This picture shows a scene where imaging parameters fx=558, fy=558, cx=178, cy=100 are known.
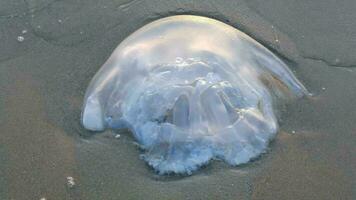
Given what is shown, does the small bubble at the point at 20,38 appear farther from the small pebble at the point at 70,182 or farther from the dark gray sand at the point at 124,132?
the small pebble at the point at 70,182

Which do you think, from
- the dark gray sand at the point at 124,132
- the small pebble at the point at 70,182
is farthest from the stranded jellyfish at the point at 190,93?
the small pebble at the point at 70,182

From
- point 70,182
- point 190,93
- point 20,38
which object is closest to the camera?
point 70,182

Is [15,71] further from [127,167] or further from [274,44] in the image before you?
[274,44]

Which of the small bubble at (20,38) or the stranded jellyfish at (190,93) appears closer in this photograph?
the stranded jellyfish at (190,93)

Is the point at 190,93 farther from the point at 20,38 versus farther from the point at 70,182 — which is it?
the point at 20,38

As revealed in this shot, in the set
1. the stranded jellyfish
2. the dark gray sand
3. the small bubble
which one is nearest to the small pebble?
the dark gray sand

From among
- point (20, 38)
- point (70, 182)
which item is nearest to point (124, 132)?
point (70, 182)
